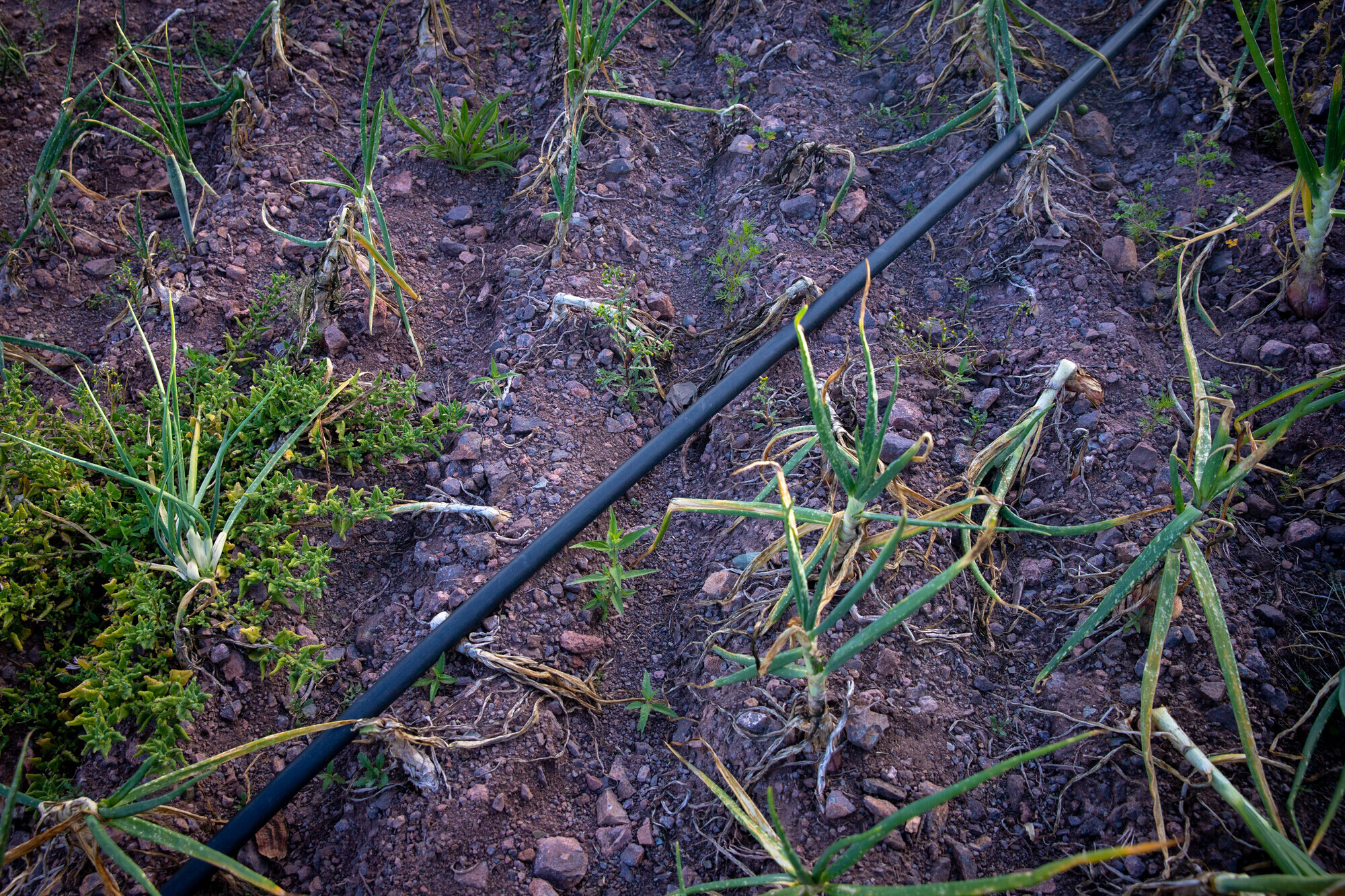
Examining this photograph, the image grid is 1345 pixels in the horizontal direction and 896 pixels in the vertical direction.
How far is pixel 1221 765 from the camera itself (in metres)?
1.27

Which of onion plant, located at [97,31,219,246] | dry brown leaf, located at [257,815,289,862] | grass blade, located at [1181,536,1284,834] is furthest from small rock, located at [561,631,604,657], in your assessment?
onion plant, located at [97,31,219,246]

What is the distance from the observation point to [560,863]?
1.30 m

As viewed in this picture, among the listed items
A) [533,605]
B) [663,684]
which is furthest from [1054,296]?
[533,605]

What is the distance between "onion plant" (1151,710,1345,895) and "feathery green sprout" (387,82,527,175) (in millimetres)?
2344

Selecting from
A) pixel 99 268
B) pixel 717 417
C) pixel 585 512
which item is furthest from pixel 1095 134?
pixel 99 268

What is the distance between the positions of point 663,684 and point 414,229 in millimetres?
1657

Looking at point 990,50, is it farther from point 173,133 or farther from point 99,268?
point 99,268

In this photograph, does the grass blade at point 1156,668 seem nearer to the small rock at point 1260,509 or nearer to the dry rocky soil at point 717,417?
the dry rocky soil at point 717,417

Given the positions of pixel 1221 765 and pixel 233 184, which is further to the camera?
pixel 233 184

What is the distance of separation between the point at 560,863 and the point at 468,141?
6.94 ft

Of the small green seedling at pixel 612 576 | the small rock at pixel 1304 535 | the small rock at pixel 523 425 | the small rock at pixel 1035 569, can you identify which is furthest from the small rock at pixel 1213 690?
the small rock at pixel 523 425

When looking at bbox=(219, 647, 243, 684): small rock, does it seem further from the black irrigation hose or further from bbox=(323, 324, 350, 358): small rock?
bbox=(323, 324, 350, 358): small rock

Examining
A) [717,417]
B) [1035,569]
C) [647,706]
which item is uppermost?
[717,417]

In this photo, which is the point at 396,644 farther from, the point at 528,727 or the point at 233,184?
the point at 233,184
